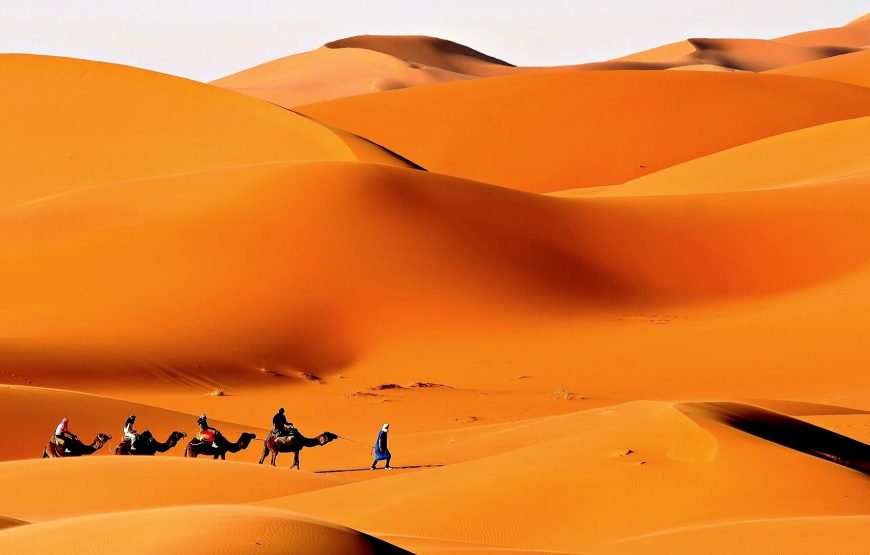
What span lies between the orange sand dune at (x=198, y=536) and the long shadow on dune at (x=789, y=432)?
8582 millimetres

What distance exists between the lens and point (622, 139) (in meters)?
73.6

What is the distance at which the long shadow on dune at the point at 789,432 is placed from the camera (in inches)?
664

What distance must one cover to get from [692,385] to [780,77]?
57.3m

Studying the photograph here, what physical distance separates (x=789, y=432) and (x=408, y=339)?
1594 centimetres

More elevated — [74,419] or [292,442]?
[74,419]

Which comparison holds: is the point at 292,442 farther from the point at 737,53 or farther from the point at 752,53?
the point at 752,53

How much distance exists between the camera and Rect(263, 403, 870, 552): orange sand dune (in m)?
14.4

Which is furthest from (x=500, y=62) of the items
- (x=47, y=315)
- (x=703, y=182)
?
(x=47, y=315)

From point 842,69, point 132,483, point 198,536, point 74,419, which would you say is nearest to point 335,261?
point 74,419

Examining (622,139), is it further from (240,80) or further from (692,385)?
(240,80)

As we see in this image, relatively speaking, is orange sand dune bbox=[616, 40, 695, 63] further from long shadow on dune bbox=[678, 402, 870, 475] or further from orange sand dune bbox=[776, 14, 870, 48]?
long shadow on dune bbox=[678, 402, 870, 475]

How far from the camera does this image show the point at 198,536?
332 inches

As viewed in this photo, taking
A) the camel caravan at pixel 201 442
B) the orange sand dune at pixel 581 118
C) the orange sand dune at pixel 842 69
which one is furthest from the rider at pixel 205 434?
the orange sand dune at pixel 842 69

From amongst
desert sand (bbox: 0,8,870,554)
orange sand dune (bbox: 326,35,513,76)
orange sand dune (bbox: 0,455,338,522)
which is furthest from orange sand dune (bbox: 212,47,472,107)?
orange sand dune (bbox: 0,455,338,522)
